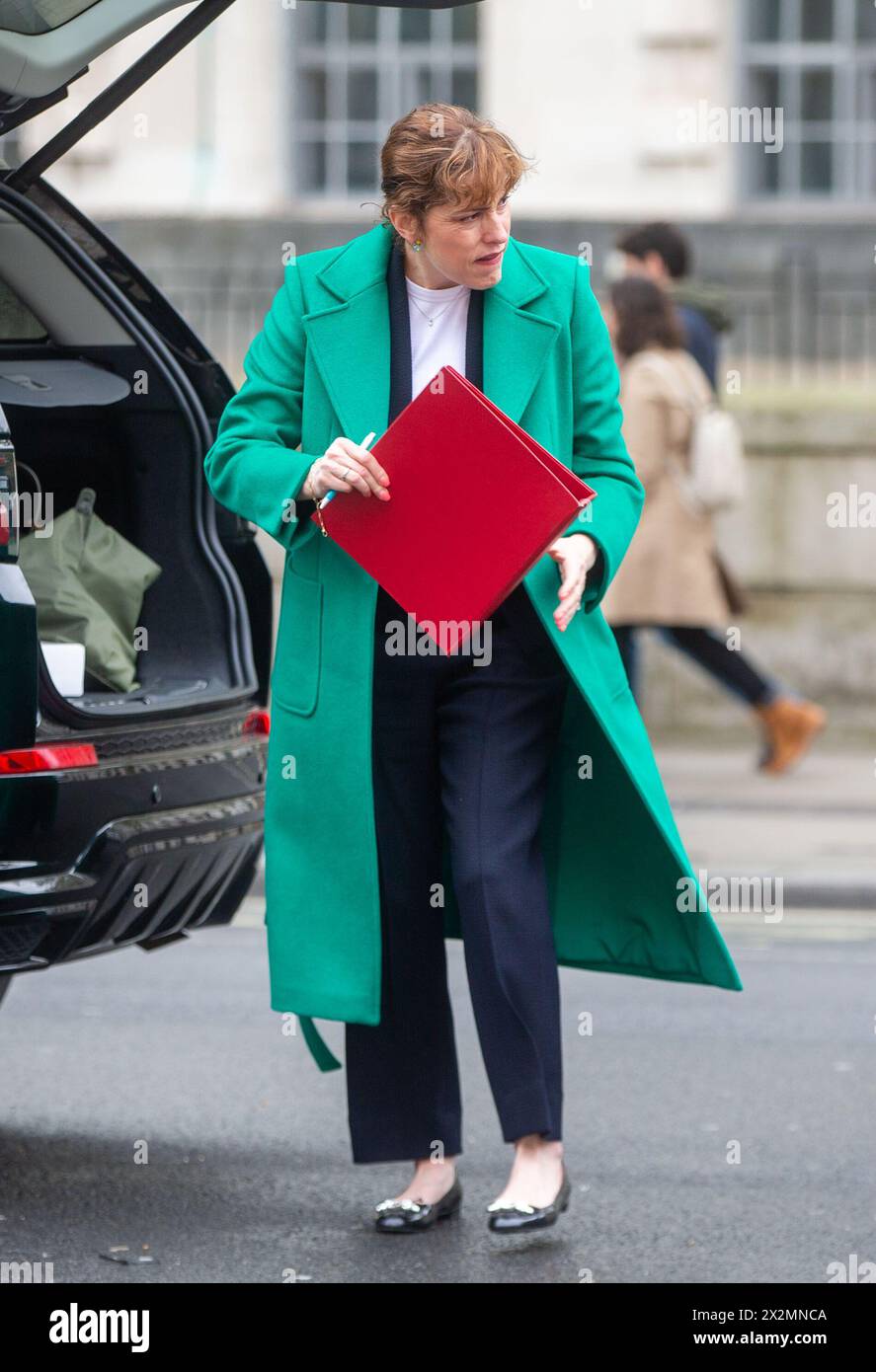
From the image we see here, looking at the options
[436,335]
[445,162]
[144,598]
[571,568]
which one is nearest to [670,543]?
[144,598]

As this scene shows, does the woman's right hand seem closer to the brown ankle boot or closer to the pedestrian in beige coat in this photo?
the pedestrian in beige coat

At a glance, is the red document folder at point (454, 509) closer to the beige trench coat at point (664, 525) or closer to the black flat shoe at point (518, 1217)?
the black flat shoe at point (518, 1217)

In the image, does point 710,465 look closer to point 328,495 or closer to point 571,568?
point 571,568

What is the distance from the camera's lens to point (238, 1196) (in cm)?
438

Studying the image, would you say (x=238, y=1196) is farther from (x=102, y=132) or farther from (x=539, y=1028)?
(x=102, y=132)

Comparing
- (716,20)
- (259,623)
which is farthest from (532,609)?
(716,20)

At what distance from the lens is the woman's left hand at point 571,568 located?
3.78m

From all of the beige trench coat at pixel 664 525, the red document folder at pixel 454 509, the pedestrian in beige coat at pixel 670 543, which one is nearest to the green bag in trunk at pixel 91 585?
the red document folder at pixel 454 509

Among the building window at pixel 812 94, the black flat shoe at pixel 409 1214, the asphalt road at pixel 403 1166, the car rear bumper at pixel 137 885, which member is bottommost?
the asphalt road at pixel 403 1166

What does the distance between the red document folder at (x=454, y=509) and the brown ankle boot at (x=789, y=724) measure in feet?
18.4

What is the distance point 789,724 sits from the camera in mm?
9336

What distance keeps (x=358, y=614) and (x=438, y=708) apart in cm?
21

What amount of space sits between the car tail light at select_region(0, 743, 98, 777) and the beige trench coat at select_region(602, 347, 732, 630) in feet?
15.2

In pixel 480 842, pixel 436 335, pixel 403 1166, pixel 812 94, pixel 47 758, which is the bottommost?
pixel 403 1166
